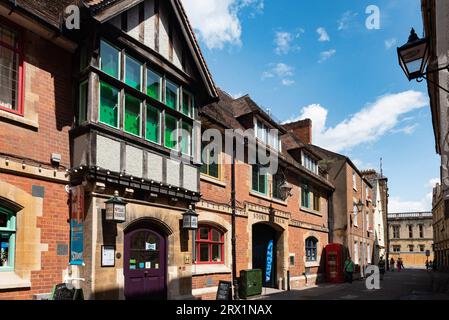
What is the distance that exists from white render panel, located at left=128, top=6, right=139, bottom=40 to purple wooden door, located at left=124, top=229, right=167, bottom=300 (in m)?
4.99

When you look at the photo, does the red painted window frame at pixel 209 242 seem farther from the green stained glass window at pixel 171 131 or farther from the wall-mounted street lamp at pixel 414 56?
the wall-mounted street lamp at pixel 414 56

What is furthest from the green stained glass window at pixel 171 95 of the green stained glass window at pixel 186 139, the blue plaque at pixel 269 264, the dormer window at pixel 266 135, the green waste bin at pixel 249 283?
the blue plaque at pixel 269 264

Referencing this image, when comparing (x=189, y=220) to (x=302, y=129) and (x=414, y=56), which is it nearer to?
(x=414, y=56)

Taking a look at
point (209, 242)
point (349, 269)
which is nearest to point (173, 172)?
point (209, 242)

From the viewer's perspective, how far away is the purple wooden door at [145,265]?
32.9 ft

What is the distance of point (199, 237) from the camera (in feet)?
44.5

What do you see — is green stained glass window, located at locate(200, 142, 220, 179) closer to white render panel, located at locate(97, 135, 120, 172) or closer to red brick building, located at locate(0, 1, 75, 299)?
white render panel, located at locate(97, 135, 120, 172)

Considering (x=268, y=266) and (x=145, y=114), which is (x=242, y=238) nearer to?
(x=268, y=266)

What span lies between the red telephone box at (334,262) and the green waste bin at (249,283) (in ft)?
33.2

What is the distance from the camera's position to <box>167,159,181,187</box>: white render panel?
11.0m

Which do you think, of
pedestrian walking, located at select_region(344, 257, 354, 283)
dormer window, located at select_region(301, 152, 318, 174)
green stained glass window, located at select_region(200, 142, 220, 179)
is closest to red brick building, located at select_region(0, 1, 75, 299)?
green stained glass window, located at select_region(200, 142, 220, 179)

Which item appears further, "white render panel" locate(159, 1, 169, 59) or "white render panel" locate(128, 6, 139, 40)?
"white render panel" locate(159, 1, 169, 59)

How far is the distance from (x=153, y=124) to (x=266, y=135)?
29.4 ft
